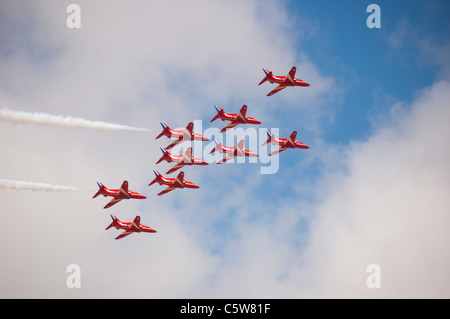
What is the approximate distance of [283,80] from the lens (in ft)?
413

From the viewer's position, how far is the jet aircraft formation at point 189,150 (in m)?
124

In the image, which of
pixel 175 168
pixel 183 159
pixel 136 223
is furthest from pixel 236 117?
pixel 136 223

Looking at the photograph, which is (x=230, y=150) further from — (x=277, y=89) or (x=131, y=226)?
(x=131, y=226)

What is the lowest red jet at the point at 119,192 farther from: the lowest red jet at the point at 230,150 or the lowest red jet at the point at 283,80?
the lowest red jet at the point at 283,80

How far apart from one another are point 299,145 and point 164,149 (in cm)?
2336

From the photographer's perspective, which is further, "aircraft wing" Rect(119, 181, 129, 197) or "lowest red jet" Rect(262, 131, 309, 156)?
"lowest red jet" Rect(262, 131, 309, 156)

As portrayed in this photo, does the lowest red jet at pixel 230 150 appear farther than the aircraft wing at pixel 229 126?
Yes

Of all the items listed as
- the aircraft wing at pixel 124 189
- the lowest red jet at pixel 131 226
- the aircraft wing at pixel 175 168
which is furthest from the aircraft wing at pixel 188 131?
the lowest red jet at pixel 131 226

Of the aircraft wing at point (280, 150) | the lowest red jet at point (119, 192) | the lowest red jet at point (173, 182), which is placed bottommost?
the lowest red jet at point (119, 192)

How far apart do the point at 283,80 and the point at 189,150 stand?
780 inches

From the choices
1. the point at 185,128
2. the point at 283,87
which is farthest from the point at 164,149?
the point at 283,87

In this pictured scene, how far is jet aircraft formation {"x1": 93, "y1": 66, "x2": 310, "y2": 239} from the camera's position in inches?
4882

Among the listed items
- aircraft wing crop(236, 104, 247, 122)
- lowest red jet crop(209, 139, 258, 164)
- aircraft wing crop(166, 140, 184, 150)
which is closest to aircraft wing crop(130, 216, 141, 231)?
aircraft wing crop(166, 140, 184, 150)

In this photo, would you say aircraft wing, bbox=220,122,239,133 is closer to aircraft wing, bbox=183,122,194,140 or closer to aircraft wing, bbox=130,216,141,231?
aircraft wing, bbox=183,122,194,140
